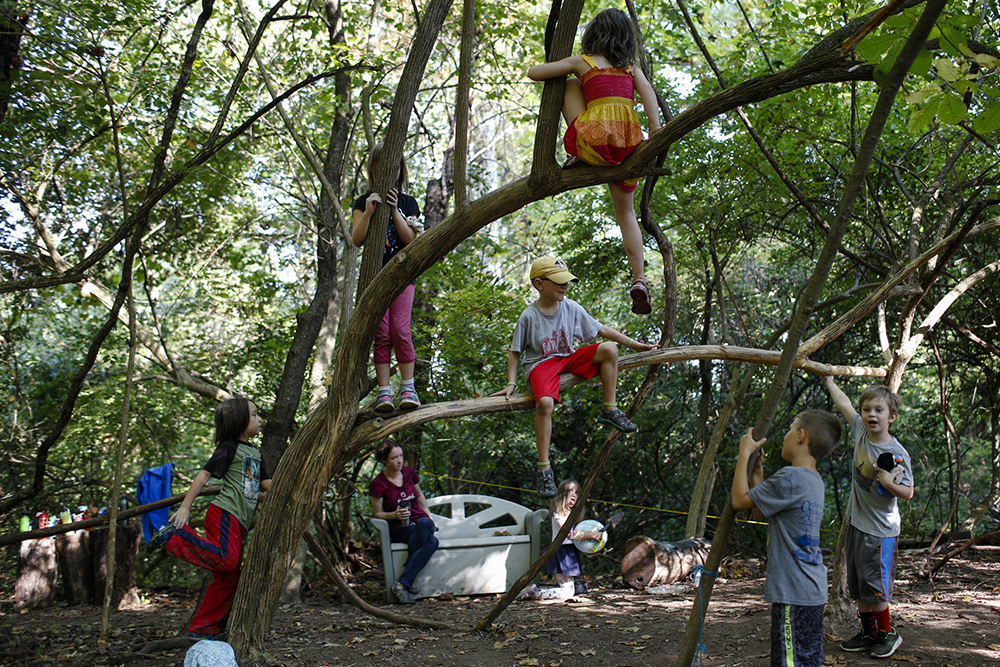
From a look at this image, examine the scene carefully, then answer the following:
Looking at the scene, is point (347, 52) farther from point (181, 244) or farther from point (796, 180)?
point (796, 180)

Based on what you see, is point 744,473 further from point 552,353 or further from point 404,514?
point 404,514

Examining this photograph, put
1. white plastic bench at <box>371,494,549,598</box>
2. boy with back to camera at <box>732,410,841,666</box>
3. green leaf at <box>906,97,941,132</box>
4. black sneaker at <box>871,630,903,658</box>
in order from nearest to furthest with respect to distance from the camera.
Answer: green leaf at <box>906,97,941,132</box>, boy with back to camera at <box>732,410,841,666</box>, black sneaker at <box>871,630,903,658</box>, white plastic bench at <box>371,494,549,598</box>

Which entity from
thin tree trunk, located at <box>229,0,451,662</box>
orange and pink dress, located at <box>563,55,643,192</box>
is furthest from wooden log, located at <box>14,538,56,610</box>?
orange and pink dress, located at <box>563,55,643,192</box>

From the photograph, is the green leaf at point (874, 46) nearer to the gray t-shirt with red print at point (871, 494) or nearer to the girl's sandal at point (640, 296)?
the girl's sandal at point (640, 296)

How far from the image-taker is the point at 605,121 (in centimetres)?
290

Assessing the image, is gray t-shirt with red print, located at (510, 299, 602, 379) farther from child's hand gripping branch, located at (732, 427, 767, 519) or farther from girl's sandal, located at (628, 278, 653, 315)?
child's hand gripping branch, located at (732, 427, 767, 519)

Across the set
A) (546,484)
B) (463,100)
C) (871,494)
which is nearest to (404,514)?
(546,484)

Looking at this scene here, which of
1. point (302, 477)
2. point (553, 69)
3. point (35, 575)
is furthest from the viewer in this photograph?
point (35, 575)

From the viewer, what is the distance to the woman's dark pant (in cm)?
610

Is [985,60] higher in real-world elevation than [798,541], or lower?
higher

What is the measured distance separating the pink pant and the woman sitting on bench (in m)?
2.45

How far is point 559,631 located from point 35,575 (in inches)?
170

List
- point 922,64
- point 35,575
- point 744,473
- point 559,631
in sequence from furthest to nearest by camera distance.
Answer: point 35,575 → point 559,631 → point 744,473 → point 922,64

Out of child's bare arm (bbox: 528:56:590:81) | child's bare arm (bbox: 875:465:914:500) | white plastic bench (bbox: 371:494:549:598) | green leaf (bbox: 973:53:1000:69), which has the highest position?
child's bare arm (bbox: 528:56:590:81)
